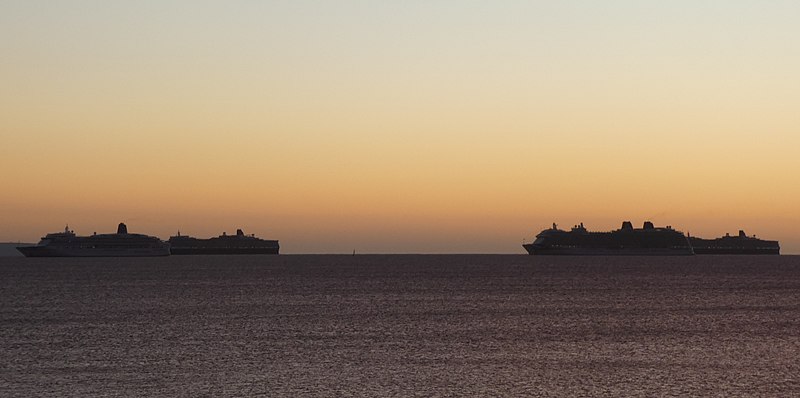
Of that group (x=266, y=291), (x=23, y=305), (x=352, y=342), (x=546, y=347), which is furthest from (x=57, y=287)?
(x=546, y=347)

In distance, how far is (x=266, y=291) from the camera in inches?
5118

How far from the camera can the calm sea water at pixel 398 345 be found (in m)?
45.7

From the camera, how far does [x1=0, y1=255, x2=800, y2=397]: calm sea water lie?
45688 millimetres

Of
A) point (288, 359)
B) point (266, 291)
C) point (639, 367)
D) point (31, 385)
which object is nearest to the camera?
point (31, 385)

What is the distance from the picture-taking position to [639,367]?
51.8m

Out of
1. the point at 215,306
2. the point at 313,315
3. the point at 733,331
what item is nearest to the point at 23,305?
the point at 215,306

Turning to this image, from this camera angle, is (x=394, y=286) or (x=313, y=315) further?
(x=394, y=286)

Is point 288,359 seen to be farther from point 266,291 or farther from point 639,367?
point 266,291

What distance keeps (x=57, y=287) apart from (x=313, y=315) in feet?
202

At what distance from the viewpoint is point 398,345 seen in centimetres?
6291


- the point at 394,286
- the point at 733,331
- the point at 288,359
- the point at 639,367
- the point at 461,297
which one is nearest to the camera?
the point at 639,367

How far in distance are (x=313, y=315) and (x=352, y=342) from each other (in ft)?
76.7

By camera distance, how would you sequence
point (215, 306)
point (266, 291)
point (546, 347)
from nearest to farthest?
1. point (546, 347)
2. point (215, 306)
3. point (266, 291)

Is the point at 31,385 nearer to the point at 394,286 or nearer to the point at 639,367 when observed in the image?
the point at 639,367
